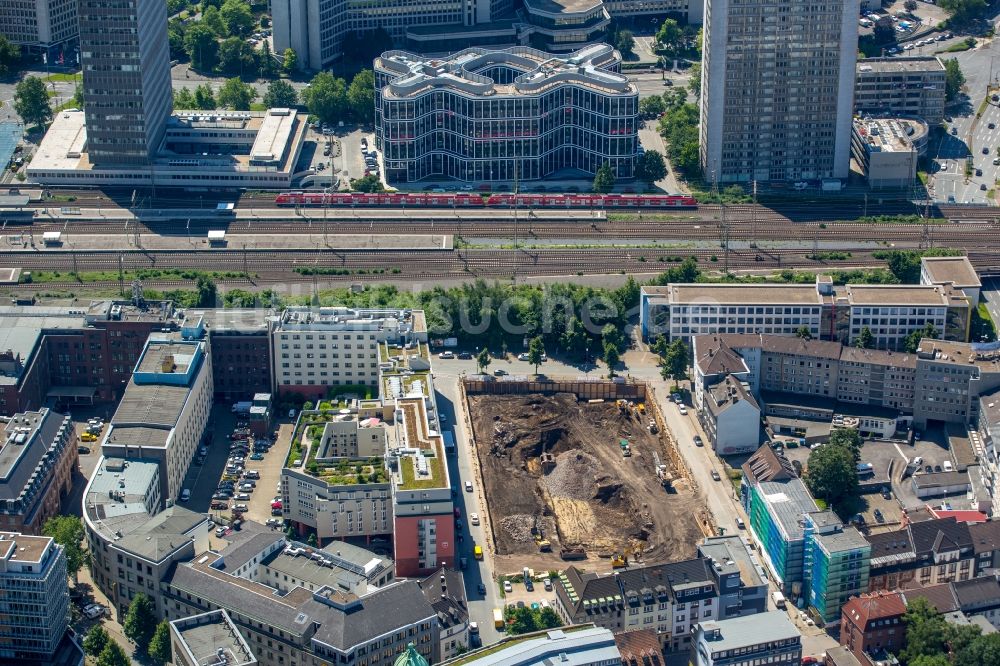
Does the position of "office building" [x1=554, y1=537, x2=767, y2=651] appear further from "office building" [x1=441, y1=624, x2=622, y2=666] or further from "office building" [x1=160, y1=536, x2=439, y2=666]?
"office building" [x1=160, y1=536, x2=439, y2=666]

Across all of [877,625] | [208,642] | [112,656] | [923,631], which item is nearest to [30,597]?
[112,656]

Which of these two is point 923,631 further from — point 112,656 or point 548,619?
point 112,656

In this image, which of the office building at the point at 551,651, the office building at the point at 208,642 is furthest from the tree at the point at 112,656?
the office building at the point at 551,651

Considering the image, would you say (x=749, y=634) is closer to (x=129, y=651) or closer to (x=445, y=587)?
(x=445, y=587)

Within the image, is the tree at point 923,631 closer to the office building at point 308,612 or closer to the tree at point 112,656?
the office building at point 308,612

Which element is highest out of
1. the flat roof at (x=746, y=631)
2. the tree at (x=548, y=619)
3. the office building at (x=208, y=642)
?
the office building at (x=208, y=642)

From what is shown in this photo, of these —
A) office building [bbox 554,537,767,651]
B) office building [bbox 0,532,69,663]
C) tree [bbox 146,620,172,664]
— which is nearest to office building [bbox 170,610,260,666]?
tree [bbox 146,620,172,664]

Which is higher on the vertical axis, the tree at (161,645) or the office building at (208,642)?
the office building at (208,642)
